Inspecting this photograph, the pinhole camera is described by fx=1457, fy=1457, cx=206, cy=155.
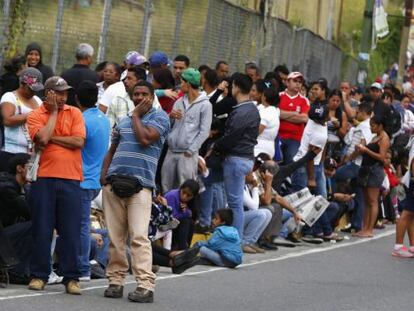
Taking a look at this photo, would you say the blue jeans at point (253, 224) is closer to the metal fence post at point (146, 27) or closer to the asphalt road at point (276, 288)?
the asphalt road at point (276, 288)

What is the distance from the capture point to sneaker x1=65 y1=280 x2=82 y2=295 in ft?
41.9

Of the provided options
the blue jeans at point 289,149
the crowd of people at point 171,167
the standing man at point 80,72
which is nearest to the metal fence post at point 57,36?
the crowd of people at point 171,167

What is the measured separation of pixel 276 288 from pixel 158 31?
779cm

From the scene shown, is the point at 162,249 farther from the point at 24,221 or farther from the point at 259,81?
the point at 259,81

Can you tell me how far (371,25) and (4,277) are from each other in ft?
70.0

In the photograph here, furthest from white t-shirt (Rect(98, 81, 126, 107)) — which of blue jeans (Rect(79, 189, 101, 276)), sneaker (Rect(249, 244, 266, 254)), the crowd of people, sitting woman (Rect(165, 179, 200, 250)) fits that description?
sneaker (Rect(249, 244, 266, 254))

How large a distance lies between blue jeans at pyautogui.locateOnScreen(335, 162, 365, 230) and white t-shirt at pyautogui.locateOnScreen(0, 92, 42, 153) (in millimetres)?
8804

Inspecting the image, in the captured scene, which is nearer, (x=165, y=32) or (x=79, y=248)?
(x=79, y=248)

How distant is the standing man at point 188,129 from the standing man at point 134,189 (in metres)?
4.15

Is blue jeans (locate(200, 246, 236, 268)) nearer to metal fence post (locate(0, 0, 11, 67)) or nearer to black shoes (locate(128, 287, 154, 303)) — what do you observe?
metal fence post (locate(0, 0, 11, 67))

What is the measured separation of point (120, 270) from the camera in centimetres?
1285

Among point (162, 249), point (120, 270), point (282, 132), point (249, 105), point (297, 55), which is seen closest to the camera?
point (120, 270)

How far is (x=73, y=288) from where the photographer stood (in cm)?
1278

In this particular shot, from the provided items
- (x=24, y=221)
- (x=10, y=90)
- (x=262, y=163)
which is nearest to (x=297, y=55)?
(x=262, y=163)
